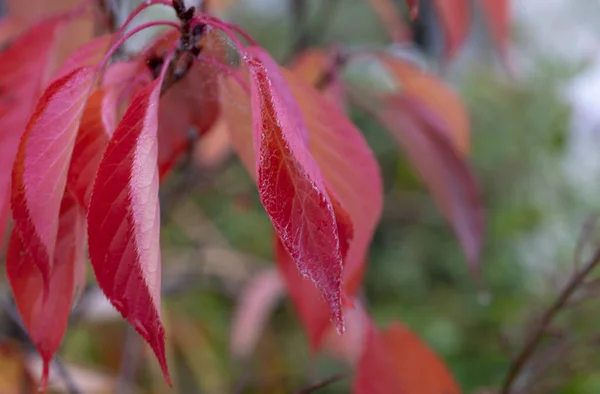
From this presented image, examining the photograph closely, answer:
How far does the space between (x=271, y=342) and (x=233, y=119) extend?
0.98 m

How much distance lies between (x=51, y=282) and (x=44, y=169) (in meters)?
0.06

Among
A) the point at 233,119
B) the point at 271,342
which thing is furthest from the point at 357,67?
the point at 233,119

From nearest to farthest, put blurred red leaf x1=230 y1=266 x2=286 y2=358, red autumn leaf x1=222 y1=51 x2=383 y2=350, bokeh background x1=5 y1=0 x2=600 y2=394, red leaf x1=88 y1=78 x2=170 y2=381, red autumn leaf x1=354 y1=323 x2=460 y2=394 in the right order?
red leaf x1=88 y1=78 x2=170 y2=381 → red autumn leaf x1=222 y1=51 x2=383 y2=350 → red autumn leaf x1=354 y1=323 x2=460 y2=394 → blurred red leaf x1=230 y1=266 x2=286 y2=358 → bokeh background x1=5 y1=0 x2=600 y2=394

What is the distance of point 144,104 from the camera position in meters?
0.22

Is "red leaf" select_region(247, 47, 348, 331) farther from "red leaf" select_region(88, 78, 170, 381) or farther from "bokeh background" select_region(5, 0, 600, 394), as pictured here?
"bokeh background" select_region(5, 0, 600, 394)

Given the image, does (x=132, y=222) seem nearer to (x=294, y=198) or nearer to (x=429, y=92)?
(x=294, y=198)

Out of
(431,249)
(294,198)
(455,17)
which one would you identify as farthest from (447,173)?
(431,249)

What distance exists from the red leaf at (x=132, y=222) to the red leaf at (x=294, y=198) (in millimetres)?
39

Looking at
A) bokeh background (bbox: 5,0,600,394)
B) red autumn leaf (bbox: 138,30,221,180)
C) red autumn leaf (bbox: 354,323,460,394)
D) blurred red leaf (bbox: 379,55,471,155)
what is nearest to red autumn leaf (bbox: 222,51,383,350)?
red autumn leaf (bbox: 138,30,221,180)

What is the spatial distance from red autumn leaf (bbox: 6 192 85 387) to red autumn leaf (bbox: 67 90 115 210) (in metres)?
0.01

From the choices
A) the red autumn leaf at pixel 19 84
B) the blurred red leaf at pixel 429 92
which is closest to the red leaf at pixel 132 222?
the red autumn leaf at pixel 19 84

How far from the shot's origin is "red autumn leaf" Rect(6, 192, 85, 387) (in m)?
0.26

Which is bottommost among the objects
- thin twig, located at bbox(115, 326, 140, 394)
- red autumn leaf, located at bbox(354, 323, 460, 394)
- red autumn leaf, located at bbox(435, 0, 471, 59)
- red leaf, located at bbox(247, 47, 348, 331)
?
thin twig, located at bbox(115, 326, 140, 394)

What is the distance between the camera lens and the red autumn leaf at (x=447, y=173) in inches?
18.7
